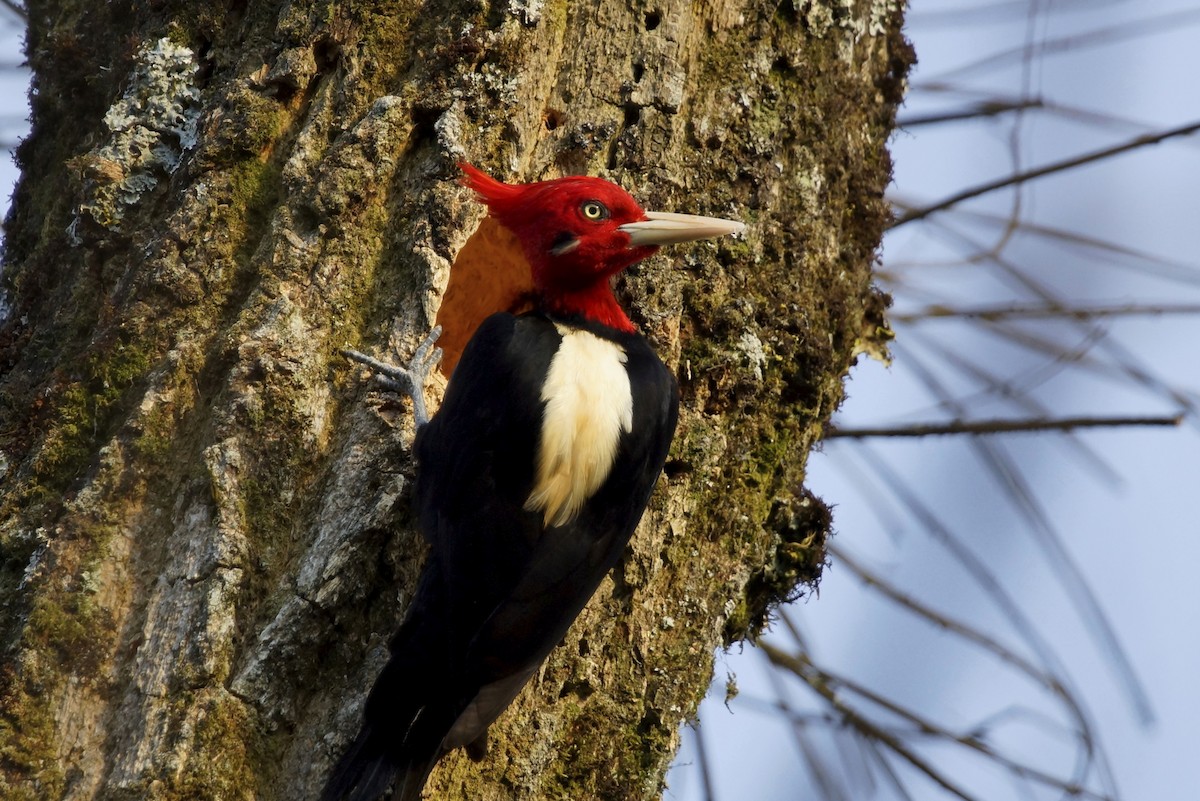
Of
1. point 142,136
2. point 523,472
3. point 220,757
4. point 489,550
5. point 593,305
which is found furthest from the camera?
point 593,305

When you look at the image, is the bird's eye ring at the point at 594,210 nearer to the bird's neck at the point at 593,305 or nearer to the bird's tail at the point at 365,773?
the bird's neck at the point at 593,305

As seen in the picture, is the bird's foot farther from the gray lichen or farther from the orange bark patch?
the orange bark patch

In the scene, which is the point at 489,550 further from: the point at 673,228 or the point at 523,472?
the point at 673,228

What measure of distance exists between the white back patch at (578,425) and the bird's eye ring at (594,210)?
13.2 inches

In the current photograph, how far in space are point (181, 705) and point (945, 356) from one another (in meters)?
2.83

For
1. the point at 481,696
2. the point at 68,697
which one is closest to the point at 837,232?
the point at 481,696

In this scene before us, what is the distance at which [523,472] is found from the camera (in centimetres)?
290

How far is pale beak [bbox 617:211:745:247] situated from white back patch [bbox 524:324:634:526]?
30cm

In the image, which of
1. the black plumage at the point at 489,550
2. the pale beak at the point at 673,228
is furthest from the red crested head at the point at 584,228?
the black plumage at the point at 489,550

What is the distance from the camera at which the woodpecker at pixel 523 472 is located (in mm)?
2467

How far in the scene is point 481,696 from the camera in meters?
2.50

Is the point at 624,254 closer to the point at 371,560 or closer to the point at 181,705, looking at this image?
the point at 371,560

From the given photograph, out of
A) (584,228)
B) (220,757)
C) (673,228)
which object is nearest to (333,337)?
(584,228)

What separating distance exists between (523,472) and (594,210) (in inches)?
28.8
